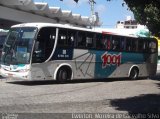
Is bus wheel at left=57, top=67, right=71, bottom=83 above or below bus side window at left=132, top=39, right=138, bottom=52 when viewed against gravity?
below

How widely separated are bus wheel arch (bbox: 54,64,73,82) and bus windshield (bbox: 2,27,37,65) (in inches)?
78.1

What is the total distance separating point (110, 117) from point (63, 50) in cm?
1004

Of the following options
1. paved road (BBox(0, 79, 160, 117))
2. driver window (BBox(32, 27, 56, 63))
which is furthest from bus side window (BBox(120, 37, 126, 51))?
paved road (BBox(0, 79, 160, 117))

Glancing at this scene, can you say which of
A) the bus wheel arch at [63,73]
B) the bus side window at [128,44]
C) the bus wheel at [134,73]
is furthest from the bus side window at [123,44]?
the bus wheel arch at [63,73]

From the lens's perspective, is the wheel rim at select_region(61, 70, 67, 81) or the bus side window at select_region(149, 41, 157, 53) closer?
the wheel rim at select_region(61, 70, 67, 81)

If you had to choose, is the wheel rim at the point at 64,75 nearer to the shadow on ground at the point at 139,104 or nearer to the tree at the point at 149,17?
the tree at the point at 149,17

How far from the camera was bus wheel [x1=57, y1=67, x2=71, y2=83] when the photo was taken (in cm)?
2092

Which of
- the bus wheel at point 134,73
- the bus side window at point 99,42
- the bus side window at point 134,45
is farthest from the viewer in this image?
the bus wheel at point 134,73

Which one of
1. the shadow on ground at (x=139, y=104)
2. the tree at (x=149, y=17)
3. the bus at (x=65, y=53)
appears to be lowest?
the shadow on ground at (x=139, y=104)

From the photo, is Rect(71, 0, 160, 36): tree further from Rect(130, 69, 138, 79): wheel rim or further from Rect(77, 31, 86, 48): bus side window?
Rect(77, 31, 86, 48): bus side window

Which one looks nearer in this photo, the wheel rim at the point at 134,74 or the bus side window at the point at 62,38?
the bus side window at the point at 62,38

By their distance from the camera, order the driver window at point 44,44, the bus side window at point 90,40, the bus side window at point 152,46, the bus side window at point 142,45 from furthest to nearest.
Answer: the bus side window at point 152,46
the bus side window at point 142,45
the bus side window at point 90,40
the driver window at point 44,44

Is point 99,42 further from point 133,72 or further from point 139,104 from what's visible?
point 139,104

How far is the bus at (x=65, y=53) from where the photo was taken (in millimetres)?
19438
